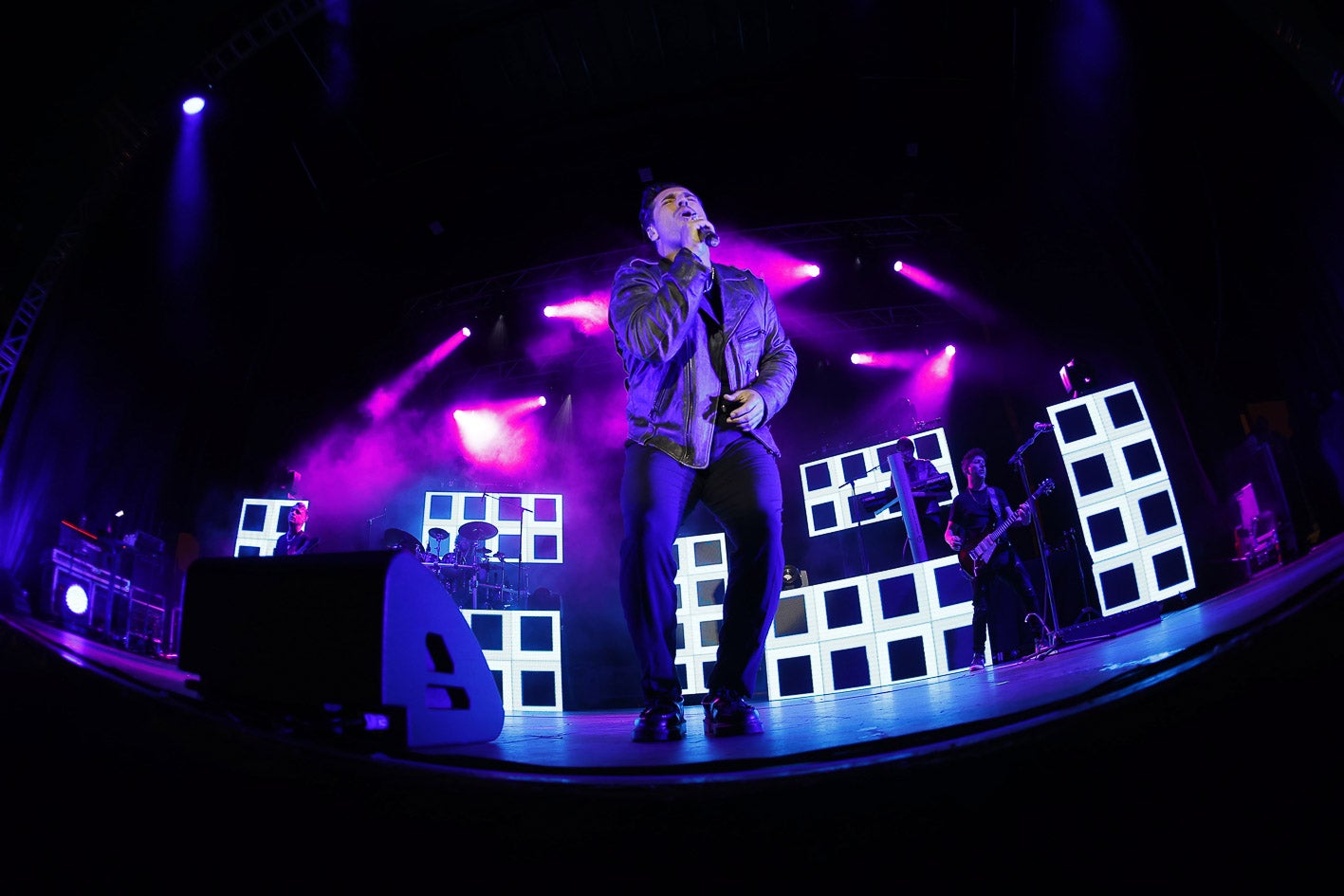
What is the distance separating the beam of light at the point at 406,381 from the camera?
917cm

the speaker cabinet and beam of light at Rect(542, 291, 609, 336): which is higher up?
beam of light at Rect(542, 291, 609, 336)

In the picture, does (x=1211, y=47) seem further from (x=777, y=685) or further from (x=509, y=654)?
(x=509, y=654)

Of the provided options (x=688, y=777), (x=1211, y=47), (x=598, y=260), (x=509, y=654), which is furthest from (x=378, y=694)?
(x=598, y=260)

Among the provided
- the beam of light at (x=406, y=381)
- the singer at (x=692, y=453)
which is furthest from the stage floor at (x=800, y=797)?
the beam of light at (x=406, y=381)

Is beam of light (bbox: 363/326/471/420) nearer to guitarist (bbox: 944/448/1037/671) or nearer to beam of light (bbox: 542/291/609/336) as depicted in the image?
beam of light (bbox: 542/291/609/336)

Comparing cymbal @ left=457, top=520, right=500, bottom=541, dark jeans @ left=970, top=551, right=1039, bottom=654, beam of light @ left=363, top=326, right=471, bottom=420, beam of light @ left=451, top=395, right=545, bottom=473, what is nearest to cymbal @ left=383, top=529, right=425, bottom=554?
cymbal @ left=457, top=520, right=500, bottom=541

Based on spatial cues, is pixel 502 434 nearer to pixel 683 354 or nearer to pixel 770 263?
pixel 770 263

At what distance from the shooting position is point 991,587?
19.4 feet

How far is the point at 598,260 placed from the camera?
27.2 feet

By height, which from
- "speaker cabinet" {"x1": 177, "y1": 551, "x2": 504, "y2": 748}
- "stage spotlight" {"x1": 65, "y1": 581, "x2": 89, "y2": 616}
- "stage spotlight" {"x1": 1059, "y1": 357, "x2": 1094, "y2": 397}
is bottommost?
"speaker cabinet" {"x1": 177, "y1": 551, "x2": 504, "y2": 748}

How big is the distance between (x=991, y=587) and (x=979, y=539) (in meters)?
0.47

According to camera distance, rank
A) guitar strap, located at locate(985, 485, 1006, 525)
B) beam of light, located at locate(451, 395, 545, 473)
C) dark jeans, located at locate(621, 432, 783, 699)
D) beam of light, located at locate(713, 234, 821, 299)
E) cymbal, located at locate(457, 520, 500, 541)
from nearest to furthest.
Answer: dark jeans, located at locate(621, 432, 783, 699) → guitar strap, located at locate(985, 485, 1006, 525) → cymbal, located at locate(457, 520, 500, 541) → beam of light, located at locate(713, 234, 821, 299) → beam of light, located at locate(451, 395, 545, 473)

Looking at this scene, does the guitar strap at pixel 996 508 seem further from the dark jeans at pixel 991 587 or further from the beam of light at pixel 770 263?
the beam of light at pixel 770 263

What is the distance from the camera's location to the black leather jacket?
2.03 meters
